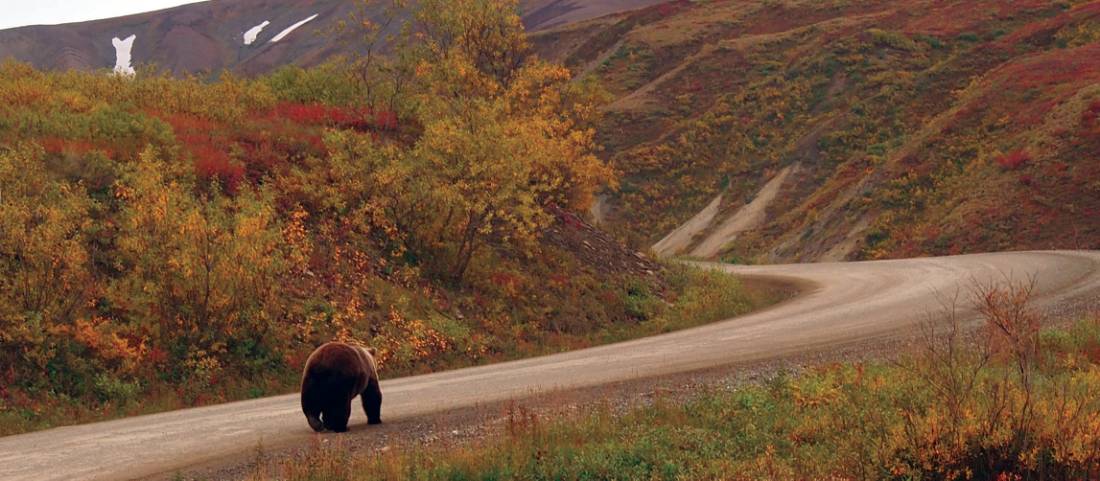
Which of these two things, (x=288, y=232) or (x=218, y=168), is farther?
(x=218, y=168)

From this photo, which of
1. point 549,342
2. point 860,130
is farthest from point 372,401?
point 860,130

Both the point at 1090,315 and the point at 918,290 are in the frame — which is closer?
the point at 1090,315

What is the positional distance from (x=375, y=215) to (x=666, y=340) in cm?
780

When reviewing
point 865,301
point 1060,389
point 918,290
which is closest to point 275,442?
point 1060,389

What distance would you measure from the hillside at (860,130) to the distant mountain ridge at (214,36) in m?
66.1

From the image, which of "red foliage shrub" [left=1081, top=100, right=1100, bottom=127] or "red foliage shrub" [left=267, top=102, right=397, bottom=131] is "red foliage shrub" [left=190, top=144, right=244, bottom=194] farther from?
"red foliage shrub" [left=1081, top=100, right=1100, bottom=127]

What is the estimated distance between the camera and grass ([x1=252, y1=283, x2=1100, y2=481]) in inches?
293

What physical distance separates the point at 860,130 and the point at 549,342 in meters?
40.0

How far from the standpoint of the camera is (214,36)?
169 meters

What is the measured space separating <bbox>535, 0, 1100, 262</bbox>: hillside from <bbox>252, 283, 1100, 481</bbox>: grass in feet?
67.8

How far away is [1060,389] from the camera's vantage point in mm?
10133

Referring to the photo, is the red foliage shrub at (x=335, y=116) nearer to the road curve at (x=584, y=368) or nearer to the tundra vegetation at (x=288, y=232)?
the tundra vegetation at (x=288, y=232)

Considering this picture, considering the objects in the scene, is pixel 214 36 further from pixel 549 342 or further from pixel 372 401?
pixel 372 401

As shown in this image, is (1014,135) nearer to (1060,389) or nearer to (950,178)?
(950,178)
